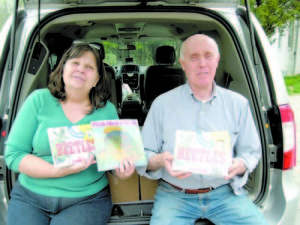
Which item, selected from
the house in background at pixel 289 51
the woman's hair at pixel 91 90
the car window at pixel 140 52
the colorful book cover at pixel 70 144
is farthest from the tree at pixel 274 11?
the house in background at pixel 289 51

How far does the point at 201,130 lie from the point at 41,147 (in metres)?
0.88

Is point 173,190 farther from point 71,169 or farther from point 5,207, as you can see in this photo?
point 5,207

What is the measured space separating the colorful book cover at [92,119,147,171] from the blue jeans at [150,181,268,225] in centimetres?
30

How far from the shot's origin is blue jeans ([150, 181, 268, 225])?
1.67 metres

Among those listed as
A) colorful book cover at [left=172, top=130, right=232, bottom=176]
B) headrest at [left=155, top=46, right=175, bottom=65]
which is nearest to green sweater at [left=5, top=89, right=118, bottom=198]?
colorful book cover at [left=172, top=130, right=232, bottom=176]

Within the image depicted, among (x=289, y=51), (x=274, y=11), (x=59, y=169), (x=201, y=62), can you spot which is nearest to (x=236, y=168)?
(x=201, y=62)

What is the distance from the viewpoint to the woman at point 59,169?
1599 millimetres

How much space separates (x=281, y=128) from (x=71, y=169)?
120 cm

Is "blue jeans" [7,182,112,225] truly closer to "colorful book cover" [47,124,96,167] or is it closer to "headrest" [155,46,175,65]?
"colorful book cover" [47,124,96,167]

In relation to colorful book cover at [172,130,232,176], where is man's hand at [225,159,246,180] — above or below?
below

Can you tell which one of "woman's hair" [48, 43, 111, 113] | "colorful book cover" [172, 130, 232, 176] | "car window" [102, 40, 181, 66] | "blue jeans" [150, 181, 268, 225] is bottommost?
"blue jeans" [150, 181, 268, 225]

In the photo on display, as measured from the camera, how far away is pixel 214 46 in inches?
71.6

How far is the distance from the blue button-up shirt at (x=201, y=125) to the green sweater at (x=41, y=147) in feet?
1.04

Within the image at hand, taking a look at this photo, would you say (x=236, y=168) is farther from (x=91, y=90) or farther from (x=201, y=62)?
(x=91, y=90)
